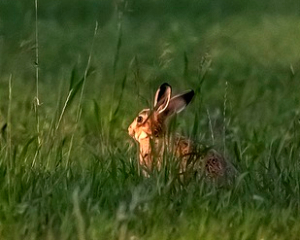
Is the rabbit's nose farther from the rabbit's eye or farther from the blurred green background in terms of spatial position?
the blurred green background

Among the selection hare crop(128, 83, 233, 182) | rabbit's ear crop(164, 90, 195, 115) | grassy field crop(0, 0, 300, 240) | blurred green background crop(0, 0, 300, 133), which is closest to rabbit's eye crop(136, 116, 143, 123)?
hare crop(128, 83, 233, 182)

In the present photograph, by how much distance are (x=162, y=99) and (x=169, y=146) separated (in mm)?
1125

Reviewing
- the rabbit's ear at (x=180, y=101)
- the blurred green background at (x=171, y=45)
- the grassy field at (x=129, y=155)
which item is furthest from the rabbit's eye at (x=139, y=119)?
the blurred green background at (x=171, y=45)

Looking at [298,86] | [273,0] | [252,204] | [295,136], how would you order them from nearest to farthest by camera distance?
[252,204]
[295,136]
[298,86]
[273,0]

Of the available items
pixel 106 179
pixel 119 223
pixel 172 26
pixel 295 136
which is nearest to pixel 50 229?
pixel 119 223

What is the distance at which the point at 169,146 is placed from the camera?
219 inches

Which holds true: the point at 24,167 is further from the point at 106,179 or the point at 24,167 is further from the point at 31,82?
the point at 31,82

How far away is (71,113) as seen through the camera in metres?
7.50

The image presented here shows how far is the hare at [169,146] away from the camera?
5594 mm

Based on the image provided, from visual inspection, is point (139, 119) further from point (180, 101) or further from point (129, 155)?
point (129, 155)

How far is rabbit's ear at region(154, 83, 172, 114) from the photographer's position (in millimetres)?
6629

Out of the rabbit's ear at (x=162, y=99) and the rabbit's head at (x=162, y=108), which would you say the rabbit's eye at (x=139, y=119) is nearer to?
the rabbit's head at (x=162, y=108)

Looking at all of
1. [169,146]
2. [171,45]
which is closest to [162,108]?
[169,146]

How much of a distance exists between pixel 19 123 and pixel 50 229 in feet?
6.78
